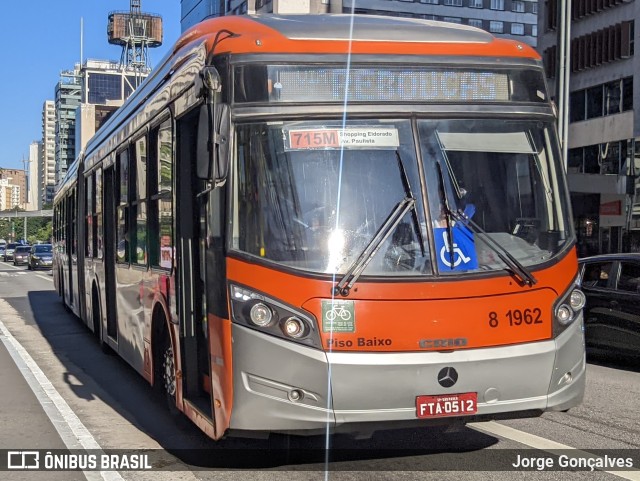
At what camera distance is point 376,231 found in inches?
224

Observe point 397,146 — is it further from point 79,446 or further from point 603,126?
point 603,126

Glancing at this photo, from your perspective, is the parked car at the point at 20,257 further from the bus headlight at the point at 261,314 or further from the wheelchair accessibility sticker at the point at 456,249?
the wheelchair accessibility sticker at the point at 456,249

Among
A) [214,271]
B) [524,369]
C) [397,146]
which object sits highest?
[397,146]

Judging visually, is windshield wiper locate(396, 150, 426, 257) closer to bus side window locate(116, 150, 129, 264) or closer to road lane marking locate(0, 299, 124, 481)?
road lane marking locate(0, 299, 124, 481)

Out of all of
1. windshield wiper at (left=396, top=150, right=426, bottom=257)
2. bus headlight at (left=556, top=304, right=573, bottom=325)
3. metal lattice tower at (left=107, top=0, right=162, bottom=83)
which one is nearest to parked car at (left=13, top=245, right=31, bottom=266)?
windshield wiper at (left=396, top=150, right=426, bottom=257)

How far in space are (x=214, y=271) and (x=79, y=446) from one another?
7.76ft

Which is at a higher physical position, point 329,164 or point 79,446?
point 329,164

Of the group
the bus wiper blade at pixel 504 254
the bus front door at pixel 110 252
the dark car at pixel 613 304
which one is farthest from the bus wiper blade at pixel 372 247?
the dark car at pixel 613 304

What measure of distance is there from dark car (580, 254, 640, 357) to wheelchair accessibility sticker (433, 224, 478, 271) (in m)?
6.18

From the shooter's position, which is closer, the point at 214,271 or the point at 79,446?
the point at 214,271

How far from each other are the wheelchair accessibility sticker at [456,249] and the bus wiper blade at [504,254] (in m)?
0.06

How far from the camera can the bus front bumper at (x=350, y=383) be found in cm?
544

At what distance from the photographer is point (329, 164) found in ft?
19.0

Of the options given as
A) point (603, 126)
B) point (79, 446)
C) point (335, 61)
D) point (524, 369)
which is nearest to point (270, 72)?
point (335, 61)
